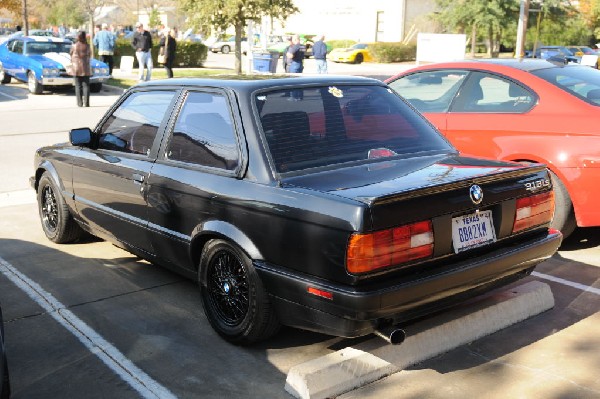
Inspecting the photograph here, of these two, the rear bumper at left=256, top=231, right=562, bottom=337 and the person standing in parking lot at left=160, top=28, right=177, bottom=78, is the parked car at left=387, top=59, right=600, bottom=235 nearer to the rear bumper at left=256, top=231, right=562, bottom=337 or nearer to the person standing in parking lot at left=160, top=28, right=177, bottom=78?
the rear bumper at left=256, top=231, right=562, bottom=337

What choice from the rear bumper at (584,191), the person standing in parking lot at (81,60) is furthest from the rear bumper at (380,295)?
the person standing in parking lot at (81,60)

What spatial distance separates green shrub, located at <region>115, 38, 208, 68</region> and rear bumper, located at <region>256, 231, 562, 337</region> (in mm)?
30765

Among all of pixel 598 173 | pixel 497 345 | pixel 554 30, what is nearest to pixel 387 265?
pixel 497 345

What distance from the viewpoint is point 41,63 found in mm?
20578

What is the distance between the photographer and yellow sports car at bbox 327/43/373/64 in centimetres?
4600

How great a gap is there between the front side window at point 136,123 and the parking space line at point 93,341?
1.18 m

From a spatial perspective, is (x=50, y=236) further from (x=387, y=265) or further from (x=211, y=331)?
(x=387, y=265)

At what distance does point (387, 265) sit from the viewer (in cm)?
365

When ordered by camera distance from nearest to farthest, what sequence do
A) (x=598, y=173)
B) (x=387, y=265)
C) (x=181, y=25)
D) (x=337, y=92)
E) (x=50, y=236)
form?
(x=387, y=265) < (x=337, y=92) < (x=598, y=173) < (x=50, y=236) < (x=181, y=25)

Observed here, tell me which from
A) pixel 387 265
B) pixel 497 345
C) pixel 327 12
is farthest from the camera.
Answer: pixel 327 12

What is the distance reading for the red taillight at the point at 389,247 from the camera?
11.7 ft

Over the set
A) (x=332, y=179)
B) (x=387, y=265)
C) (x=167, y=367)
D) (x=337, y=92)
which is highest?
(x=337, y=92)

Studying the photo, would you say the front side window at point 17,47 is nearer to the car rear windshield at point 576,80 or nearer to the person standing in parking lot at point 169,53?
the person standing in parking lot at point 169,53

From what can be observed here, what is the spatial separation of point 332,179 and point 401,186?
420 millimetres
